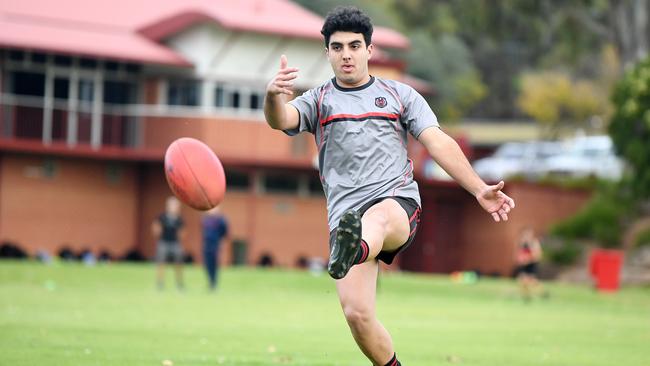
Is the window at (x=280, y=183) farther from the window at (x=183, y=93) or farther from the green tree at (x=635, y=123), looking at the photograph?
the green tree at (x=635, y=123)

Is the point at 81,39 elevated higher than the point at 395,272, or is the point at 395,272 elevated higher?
the point at 81,39

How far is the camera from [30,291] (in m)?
28.0

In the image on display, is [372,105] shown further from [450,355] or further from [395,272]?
[395,272]

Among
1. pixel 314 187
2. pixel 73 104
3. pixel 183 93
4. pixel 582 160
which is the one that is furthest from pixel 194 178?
pixel 582 160

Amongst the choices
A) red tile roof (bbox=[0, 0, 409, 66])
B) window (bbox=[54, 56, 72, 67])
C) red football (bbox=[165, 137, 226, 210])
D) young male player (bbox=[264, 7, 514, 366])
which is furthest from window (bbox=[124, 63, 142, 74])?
young male player (bbox=[264, 7, 514, 366])

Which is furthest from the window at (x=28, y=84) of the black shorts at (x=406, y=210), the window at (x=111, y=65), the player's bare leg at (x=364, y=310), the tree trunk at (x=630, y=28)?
the player's bare leg at (x=364, y=310)

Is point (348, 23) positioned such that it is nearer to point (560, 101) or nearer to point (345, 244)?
point (345, 244)

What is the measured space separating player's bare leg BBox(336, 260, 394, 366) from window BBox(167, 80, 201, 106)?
36.1 metres

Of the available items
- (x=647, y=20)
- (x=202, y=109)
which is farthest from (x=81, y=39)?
(x=647, y=20)

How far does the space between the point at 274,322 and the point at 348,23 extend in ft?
38.6

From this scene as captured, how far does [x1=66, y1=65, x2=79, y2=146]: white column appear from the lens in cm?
4341

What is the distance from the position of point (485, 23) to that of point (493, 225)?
7707mm

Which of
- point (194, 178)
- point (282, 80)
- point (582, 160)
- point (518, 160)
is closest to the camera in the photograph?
point (282, 80)

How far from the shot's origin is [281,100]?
28.9ft
